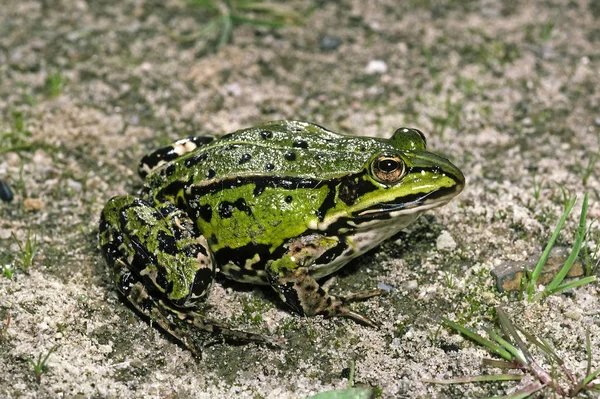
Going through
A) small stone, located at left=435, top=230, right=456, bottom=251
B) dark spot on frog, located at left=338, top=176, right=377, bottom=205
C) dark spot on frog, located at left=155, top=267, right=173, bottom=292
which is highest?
dark spot on frog, located at left=338, top=176, right=377, bottom=205

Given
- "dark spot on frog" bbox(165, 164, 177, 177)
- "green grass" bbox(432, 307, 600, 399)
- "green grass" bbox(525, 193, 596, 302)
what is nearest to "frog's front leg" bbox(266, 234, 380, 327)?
"green grass" bbox(432, 307, 600, 399)

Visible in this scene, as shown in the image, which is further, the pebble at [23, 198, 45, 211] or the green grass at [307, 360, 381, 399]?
the pebble at [23, 198, 45, 211]

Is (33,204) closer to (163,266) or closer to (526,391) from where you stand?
(163,266)

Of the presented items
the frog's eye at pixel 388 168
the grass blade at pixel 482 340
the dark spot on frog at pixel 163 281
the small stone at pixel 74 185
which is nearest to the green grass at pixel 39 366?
the dark spot on frog at pixel 163 281

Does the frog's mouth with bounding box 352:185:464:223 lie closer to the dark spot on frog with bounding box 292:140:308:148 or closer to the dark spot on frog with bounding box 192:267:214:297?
the dark spot on frog with bounding box 292:140:308:148

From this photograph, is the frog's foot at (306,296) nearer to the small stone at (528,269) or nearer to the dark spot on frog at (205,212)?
the dark spot on frog at (205,212)

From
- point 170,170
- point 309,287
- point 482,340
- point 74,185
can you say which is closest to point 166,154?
point 170,170

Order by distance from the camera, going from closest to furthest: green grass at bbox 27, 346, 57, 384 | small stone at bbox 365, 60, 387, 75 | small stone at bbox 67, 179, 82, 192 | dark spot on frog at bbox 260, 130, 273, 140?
A: green grass at bbox 27, 346, 57, 384, dark spot on frog at bbox 260, 130, 273, 140, small stone at bbox 67, 179, 82, 192, small stone at bbox 365, 60, 387, 75

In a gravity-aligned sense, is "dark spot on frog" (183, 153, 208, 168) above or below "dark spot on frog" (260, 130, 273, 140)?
below
